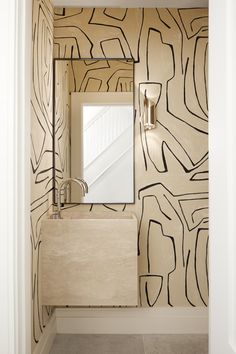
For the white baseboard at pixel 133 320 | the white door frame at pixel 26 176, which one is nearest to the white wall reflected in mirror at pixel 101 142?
the white baseboard at pixel 133 320

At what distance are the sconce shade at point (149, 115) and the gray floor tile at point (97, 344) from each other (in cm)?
165

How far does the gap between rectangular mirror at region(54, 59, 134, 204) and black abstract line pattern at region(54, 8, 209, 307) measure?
4cm

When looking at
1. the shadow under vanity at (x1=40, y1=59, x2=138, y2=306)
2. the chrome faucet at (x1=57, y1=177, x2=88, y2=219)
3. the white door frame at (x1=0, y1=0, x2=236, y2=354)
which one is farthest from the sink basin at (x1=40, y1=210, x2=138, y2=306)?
the white door frame at (x1=0, y1=0, x2=236, y2=354)

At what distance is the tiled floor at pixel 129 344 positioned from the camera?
2.50 m

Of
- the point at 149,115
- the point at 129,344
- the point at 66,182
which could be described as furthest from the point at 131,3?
the point at 129,344

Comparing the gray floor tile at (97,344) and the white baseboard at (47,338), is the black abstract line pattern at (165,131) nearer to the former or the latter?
the gray floor tile at (97,344)

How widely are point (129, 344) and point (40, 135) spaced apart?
1655mm

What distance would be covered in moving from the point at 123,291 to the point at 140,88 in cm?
157

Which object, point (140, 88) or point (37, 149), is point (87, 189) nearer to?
point (37, 149)

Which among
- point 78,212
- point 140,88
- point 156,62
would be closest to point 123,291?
point 78,212

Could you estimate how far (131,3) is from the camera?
2.81 meters

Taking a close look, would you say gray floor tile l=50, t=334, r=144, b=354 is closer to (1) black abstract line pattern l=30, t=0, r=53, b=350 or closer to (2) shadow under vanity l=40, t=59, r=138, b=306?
(1) black abstract line pattern l=30, t=0, r=53, b=350
